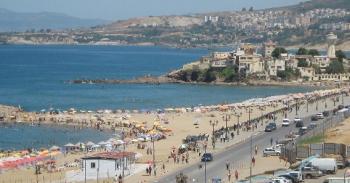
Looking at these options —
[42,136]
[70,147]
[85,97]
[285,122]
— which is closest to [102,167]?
[70,147]

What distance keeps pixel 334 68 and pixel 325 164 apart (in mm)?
55969

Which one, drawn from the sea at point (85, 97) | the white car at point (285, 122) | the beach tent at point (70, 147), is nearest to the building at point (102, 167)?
the beach tent at point (70, 147)

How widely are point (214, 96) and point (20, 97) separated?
14141 millimetres

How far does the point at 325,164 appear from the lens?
21.9 metres

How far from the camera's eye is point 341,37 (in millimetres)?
184750

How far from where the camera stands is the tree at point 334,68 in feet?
250

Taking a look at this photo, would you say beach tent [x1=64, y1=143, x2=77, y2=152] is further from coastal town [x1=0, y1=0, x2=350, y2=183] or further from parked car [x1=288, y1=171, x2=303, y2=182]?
parked car [x1=288, y1=171, x2=303, y2=182]

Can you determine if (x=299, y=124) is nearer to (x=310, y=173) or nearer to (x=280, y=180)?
(x=310, y=173)

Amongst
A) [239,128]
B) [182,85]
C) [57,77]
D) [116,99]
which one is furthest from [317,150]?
[57,77]

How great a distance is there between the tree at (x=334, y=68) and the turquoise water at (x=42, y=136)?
39.5m

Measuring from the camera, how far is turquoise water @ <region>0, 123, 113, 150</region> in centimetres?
3603

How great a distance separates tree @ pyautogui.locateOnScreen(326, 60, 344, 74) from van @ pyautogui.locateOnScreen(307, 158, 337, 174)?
55.2m

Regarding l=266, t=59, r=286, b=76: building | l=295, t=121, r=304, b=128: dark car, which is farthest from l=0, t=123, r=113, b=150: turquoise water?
l=266, t=59, r=286, b=76: building

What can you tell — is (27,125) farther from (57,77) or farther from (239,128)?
(57,77)
